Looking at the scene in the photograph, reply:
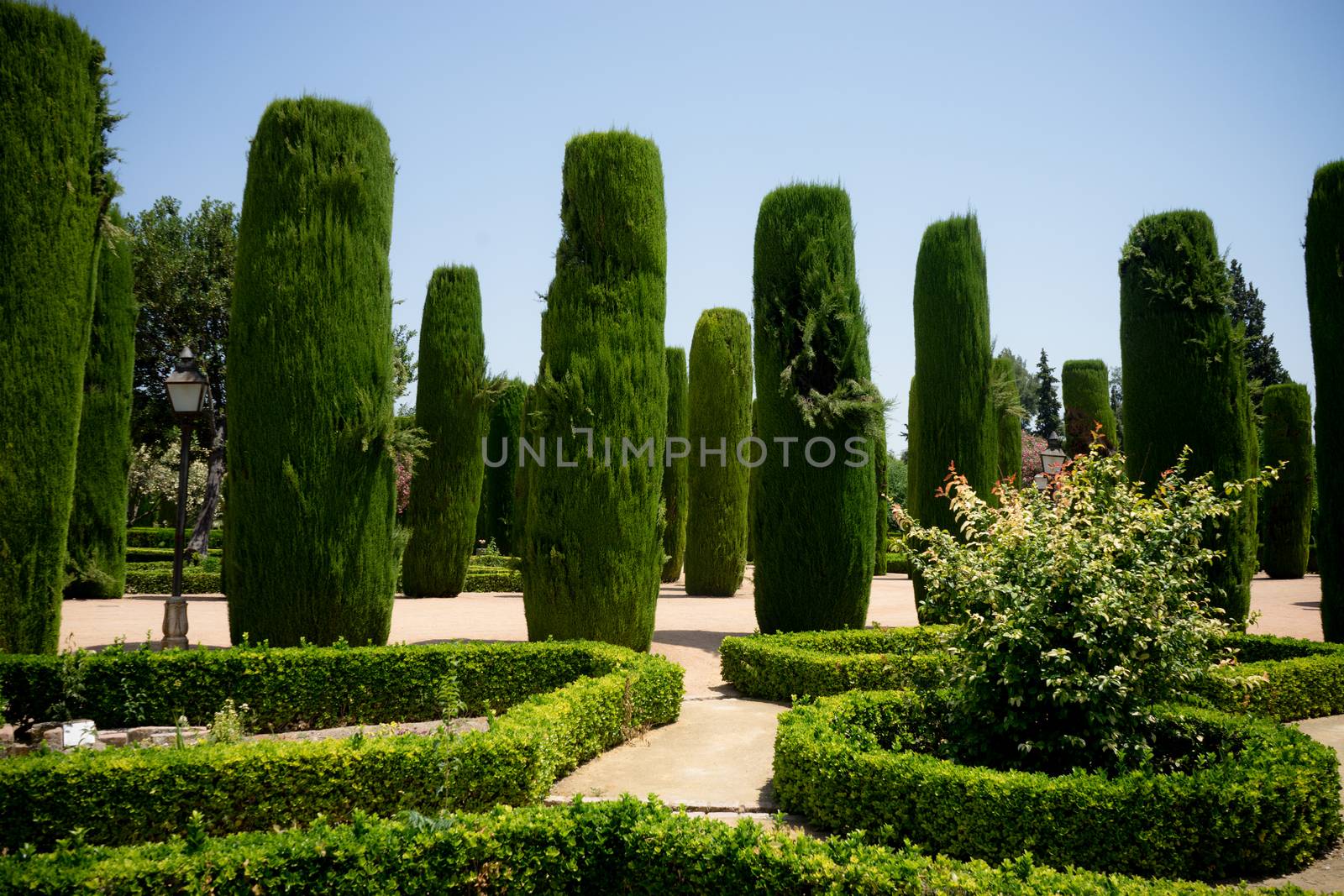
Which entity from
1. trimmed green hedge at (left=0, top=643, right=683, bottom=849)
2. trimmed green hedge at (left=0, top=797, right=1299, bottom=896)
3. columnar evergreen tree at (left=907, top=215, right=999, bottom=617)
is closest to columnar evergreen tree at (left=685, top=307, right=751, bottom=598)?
columnar evergreen tree at (left=907, top=215, right=999, bottom=617)

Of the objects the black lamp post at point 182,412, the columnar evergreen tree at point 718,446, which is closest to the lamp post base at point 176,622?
the black lamp post at point 182,412

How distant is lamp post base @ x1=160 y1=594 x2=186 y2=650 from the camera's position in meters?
9.71

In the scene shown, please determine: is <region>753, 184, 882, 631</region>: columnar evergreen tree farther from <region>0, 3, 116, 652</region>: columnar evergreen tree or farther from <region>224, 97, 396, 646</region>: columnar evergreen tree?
<region>0, 3, 116, 652</region>: columnar evergreen tree

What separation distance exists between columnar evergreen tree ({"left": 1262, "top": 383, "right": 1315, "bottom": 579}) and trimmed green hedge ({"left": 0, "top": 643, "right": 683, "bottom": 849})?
24867 mm

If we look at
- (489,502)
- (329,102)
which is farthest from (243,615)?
(489,502)

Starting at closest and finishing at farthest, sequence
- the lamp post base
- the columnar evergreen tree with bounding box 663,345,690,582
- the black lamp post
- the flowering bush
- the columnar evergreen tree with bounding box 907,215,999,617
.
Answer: the flowering bush, the lamp post base, the black lamp post, the columnar evergreen tree with bounding box 907,215,999,617, the columnar evergreen tree with bounding box 663,345,690,582

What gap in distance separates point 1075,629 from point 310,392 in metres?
7.93

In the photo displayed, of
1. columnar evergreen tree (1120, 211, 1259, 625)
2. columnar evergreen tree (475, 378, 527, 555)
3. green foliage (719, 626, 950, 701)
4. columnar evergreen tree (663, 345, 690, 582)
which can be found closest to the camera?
green foliage (719, 626, 950, 701)

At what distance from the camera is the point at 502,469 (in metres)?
27.5

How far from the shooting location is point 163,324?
85.8 ft

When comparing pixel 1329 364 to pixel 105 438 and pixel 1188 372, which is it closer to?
pixel 1188 372

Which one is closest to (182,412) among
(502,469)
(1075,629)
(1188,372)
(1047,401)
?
(1075,629)

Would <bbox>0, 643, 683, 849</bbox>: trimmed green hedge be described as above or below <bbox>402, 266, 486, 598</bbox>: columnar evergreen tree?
below

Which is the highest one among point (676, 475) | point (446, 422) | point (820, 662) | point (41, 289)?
point (41, 289)
